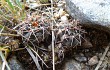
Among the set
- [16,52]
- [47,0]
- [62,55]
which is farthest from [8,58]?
[47,0]

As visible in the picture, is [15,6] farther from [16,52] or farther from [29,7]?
[16,52]

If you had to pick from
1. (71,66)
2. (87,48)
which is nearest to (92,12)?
(87,48)

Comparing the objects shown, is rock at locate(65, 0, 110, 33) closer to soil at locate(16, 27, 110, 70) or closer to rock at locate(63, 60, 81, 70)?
soil at locate(16, 27, 110, 70)

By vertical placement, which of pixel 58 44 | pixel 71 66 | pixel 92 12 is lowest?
pixel 71 66

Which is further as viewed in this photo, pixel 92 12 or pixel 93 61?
pixel 93 61

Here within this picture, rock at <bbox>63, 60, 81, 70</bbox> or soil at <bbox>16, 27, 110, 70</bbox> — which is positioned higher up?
soil at <bbox>16, 27, 110, 70</bbox>

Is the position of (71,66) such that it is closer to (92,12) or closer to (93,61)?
(93,61)

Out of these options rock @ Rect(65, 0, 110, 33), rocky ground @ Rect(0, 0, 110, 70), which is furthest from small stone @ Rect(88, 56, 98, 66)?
rock @ Rect(65, 0, 110, 33)

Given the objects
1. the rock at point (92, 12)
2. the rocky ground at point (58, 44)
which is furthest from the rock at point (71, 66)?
the rock at point (92, 12)
